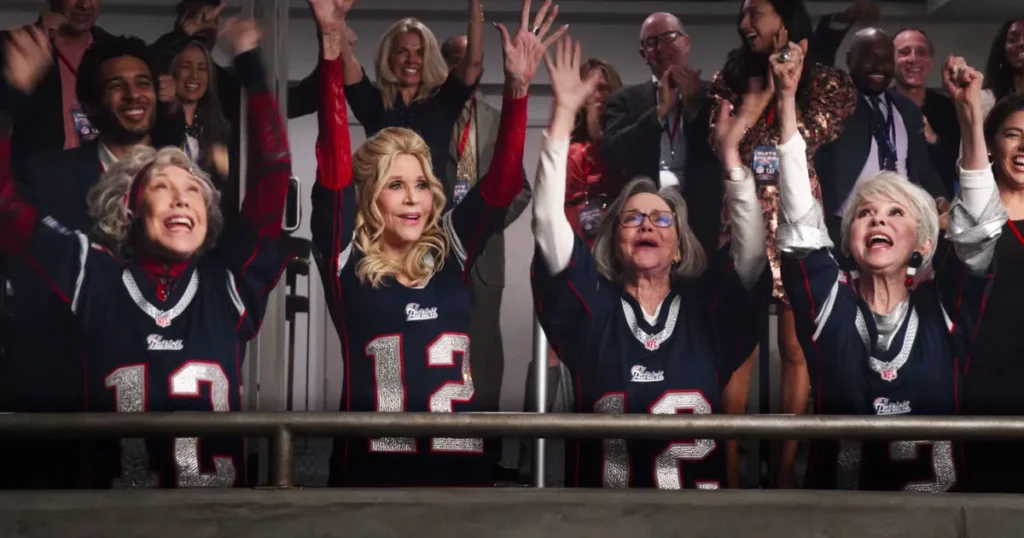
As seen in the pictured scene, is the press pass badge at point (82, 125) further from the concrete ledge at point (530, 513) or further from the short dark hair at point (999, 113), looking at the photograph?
the short dark hair at point (999, 113)

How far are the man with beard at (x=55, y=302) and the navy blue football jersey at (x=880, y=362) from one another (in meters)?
2.00

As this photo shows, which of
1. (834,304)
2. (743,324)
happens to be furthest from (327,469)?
(834,304)

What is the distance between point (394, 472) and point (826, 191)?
1481 mm

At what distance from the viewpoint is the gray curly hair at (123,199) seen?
295cm

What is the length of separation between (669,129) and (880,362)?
0.91 m

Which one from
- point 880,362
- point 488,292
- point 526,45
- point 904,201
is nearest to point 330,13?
point 526,45

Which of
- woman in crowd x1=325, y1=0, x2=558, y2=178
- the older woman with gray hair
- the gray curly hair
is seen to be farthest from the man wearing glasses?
the gray curly hair

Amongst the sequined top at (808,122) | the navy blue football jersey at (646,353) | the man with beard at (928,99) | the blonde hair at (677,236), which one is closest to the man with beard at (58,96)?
the navy blue football jersey at (646,353)

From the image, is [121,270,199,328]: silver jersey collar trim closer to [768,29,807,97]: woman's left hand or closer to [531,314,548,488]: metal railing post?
[531,314,548,488]: metal railing post

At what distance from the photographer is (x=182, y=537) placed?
8.37 feet

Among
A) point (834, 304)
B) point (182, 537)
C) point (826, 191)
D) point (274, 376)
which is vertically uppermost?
point (826, 191)

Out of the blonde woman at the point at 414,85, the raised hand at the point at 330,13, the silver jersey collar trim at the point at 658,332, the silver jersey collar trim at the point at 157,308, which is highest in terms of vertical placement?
the raised hand at the point at 330,13

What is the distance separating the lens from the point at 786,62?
302cm

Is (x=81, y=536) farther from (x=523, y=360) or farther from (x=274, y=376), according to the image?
(x=523, y=360)
